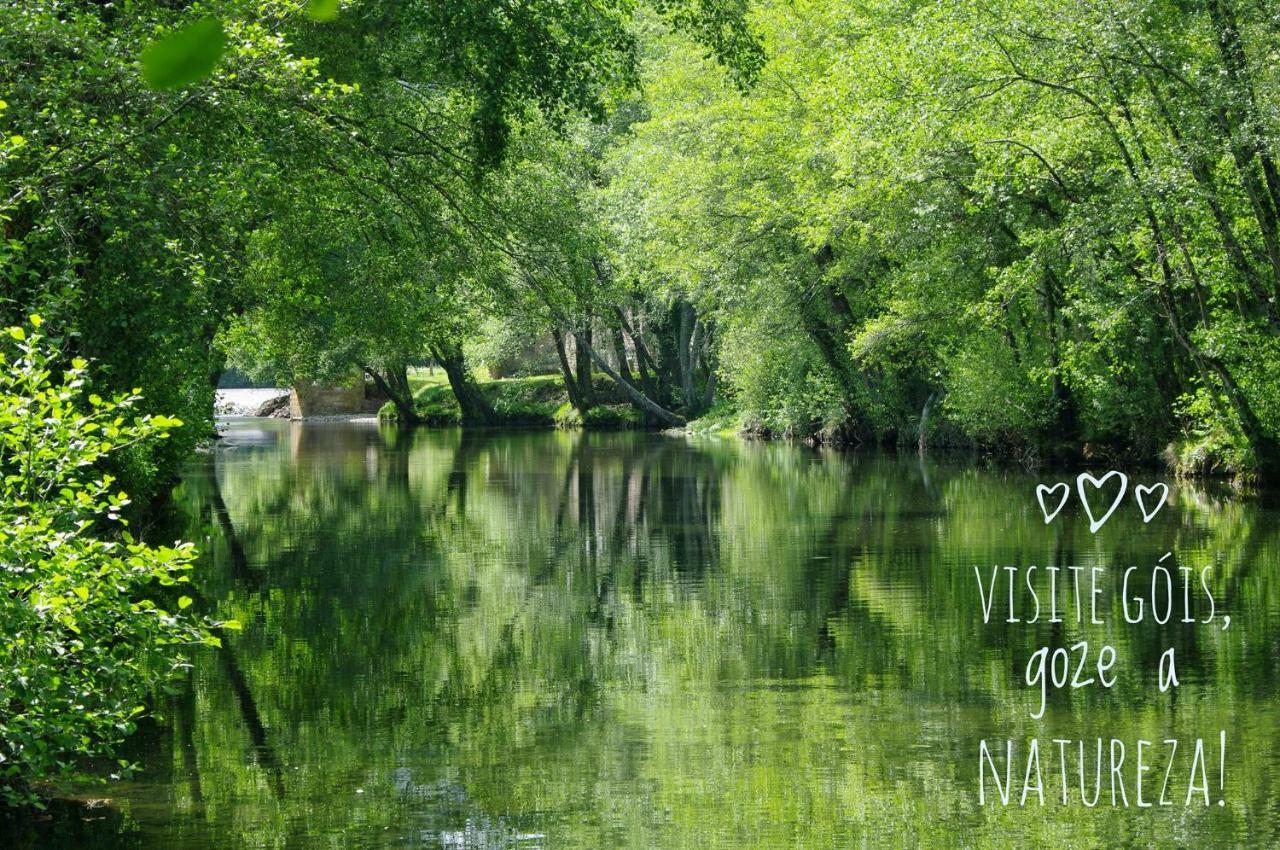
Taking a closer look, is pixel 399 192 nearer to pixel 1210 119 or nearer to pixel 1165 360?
pixel 1210 119

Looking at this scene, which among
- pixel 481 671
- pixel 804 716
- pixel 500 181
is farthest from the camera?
pixel 500 181

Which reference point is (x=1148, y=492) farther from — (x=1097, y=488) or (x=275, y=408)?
(x=275, y=408)

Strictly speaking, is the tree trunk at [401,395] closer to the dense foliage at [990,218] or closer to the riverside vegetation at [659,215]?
the riverside vegetation at [659,215]

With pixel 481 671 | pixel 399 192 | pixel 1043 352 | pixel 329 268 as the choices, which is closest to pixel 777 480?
pixel 1043 352

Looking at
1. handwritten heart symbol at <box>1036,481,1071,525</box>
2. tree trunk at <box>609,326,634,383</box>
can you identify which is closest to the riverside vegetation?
handwritten heart symbol at <box>1036,481,1071,525</box>

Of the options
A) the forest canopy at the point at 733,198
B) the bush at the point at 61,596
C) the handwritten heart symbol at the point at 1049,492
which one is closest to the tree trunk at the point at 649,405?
the forest canopy at the point at 733,198

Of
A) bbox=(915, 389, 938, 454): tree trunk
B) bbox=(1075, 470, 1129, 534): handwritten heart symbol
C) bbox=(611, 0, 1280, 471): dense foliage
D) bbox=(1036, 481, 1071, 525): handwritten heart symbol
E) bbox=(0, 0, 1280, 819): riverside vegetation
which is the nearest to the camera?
bbox=(0, 0, 1280, 819): riverside vegetation

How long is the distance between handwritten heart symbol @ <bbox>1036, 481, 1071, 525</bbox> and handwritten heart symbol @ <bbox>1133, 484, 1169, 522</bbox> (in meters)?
1.14

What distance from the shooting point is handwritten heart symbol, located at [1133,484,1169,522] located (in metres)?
21.0

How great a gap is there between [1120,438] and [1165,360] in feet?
9.63

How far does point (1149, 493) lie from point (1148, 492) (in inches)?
7.6

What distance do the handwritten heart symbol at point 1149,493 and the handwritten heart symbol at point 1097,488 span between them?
0.28 m

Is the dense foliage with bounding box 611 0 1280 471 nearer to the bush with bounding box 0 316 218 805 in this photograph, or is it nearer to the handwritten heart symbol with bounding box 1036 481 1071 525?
the handwritten heart symbol with bounding box 1036 481 1071 525

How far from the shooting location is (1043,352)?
29922 millimetres
